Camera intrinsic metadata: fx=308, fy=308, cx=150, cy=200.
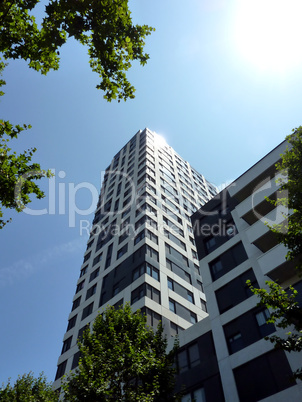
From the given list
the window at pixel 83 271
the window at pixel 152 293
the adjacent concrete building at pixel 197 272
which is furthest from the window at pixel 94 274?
the window at pixel 152 293

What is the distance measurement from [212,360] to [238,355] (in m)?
2.10

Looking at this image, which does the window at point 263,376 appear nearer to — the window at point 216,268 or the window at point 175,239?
the window at point 216,268

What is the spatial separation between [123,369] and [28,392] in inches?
393

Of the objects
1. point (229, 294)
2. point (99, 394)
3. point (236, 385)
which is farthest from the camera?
point (229, 294)

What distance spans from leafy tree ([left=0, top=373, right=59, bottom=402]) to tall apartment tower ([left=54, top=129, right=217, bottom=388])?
8.97 meters

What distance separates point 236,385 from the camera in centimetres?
1630

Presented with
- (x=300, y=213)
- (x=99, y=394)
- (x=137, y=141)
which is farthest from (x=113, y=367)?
(x=137, y=141)

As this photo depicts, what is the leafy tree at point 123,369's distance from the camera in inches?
492

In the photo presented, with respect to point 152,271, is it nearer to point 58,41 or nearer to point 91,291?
point 91,291

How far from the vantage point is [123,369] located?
13469mm

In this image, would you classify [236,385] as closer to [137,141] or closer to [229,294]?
[229,294]

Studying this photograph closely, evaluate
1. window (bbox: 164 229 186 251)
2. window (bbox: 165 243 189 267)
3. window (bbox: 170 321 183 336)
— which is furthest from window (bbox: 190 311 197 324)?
window (bbox: 164 229 186 251)

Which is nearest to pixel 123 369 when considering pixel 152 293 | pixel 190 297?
pixel 152 293

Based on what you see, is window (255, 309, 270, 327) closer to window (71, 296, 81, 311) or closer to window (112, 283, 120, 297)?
window (112, 283, 120, 297)
